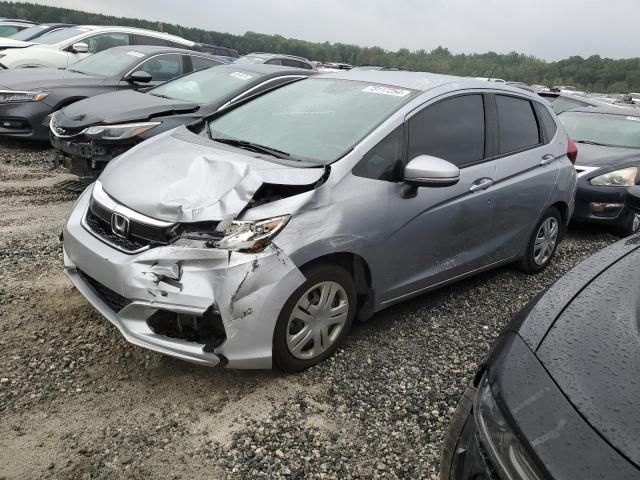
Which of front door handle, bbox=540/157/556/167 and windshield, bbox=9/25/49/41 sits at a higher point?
front door handle, bbox=540/157/556/167

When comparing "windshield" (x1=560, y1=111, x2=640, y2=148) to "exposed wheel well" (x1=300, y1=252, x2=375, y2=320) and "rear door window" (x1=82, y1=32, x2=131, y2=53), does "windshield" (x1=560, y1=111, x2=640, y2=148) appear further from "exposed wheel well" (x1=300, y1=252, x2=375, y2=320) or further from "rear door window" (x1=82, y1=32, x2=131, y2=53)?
"rear door window" (x1=82, y1=32, x2=131, y2=53)

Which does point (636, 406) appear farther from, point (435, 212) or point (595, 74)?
point (595, 74)

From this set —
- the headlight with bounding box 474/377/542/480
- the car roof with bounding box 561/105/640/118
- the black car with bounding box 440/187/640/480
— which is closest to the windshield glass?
the car roof with bounding box 561/105/640/118

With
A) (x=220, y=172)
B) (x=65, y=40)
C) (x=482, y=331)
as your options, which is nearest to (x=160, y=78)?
(x=65, y=40)

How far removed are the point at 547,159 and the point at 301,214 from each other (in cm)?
268

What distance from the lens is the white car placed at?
966 centimetres

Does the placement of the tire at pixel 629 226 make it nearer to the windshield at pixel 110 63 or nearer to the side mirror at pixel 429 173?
the side mirror at pixel 429 173

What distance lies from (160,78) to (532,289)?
6.00m

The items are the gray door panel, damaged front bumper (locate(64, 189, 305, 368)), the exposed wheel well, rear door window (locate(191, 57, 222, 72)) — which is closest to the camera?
damaged front bumper (locate(64, 189, 305, 368))

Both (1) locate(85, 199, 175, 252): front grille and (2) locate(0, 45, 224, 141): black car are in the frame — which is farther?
(2) locate(0, 45, 224, 141): black car

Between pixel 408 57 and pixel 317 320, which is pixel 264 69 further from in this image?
pixel 408 57

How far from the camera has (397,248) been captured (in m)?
3.28

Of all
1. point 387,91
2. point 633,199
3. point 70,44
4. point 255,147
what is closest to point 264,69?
point 387,91

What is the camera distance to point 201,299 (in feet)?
8.31
